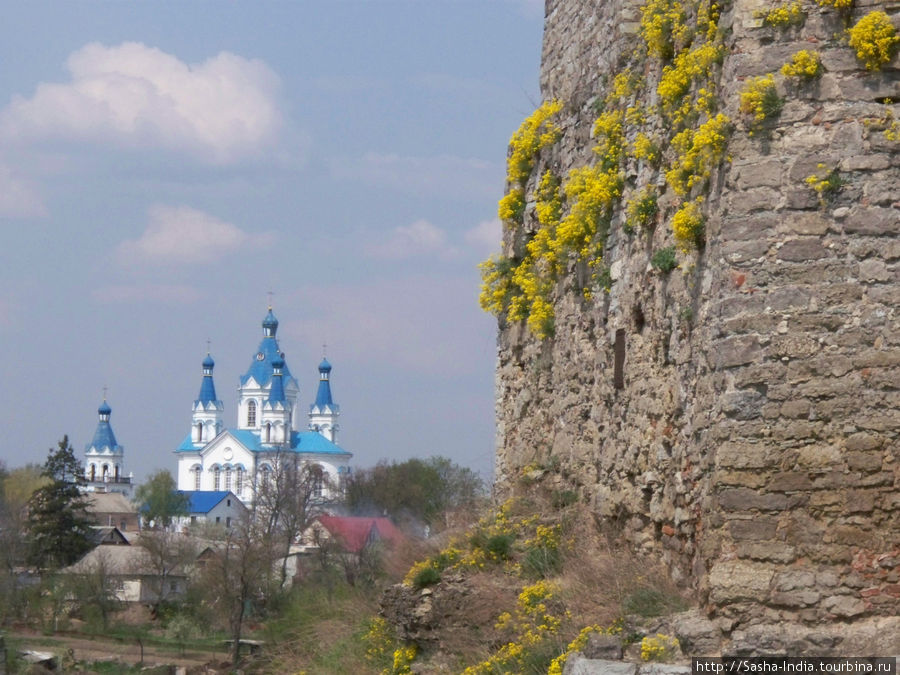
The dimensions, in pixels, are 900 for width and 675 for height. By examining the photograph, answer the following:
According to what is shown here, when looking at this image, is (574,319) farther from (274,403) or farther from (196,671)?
(274,403)

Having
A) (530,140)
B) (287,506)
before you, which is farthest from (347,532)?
(530,140)

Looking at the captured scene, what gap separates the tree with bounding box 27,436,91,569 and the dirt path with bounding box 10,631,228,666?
1489 cm

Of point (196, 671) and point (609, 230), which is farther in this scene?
point (196, 671)

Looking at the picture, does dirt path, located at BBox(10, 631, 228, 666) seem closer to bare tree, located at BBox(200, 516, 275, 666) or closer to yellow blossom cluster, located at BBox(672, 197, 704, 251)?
bare tree, located at BBox(200, 516, 275, 666)

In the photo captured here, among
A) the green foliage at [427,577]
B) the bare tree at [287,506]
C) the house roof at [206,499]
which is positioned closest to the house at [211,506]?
the house roof at [206,499]

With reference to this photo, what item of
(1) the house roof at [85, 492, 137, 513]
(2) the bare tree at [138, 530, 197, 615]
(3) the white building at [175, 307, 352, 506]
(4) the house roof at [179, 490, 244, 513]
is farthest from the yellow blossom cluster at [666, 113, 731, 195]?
(3) the white building at [175, 307, 352, 506]

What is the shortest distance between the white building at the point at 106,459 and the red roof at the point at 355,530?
91034 mm

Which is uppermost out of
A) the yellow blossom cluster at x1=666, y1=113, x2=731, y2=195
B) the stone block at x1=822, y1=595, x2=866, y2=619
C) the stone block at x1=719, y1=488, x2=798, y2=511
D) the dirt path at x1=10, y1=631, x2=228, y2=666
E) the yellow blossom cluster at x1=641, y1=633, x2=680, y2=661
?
the yellow blossom cluster at x1=666, y1=113, x2=731, y2=195

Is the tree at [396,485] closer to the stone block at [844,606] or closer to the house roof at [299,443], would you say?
the house roof at [299,443]

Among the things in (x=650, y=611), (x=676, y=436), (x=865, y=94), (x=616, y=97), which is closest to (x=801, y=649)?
(x=650, y=611)

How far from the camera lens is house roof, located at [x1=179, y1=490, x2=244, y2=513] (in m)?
122

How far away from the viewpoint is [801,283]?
7211 mm

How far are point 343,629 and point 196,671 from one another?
99.9ft

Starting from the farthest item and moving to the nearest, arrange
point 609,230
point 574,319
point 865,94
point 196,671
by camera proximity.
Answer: point 196,671, point 574,319, point 609,230, point 865,94
